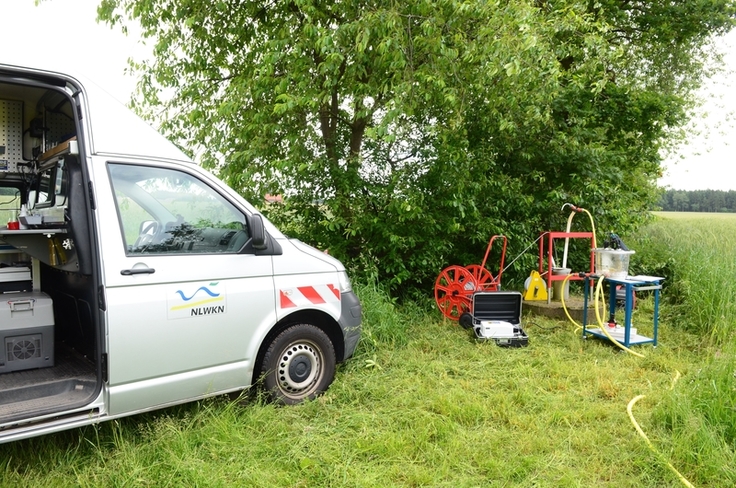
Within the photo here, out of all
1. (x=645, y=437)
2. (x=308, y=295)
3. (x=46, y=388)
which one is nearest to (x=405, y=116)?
(x=308, y=295)

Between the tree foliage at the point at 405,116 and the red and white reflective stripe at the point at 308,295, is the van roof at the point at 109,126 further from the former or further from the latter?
the tree foliage at the point at 405,116

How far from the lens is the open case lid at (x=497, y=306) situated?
21.6 feet

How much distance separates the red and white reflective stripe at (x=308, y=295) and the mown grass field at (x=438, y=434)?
2.61 feet

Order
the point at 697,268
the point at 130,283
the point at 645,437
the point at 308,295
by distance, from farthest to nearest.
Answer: the point at 697,268, the point at 308,295, the point at 645,437, the point at 130,283

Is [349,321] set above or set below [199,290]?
below

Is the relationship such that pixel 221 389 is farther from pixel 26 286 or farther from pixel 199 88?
Answer: pixel 199 88

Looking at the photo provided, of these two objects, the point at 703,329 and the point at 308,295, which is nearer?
the point at 308,295

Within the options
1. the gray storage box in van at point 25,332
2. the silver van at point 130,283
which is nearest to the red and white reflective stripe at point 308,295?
the silver van at point 130,283

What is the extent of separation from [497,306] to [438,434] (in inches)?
121

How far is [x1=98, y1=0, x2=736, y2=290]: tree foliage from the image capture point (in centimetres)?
594

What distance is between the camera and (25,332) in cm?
374

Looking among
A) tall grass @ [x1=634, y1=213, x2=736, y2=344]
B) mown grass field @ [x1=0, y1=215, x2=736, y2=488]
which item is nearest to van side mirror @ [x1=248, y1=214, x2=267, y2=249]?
mown grass field @ [x1=0, y1=215, x2=736, y2=488]

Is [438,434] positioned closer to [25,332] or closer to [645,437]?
[645,437]

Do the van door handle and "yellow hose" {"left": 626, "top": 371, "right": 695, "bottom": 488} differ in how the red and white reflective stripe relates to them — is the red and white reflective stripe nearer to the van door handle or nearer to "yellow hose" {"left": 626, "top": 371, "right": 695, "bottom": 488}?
the van door handle
